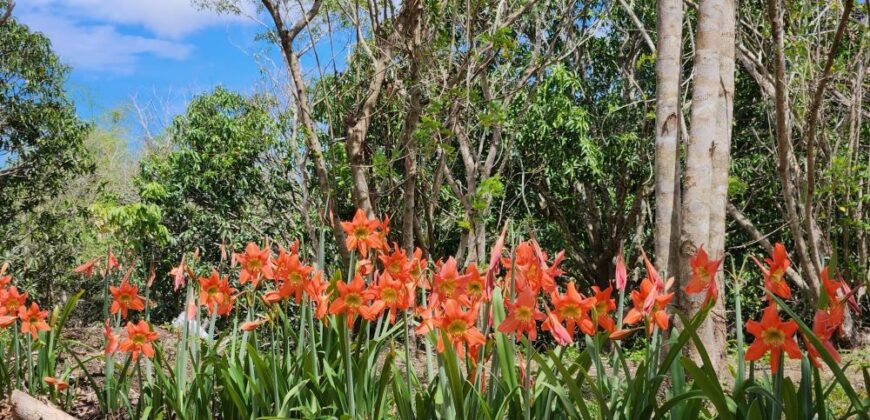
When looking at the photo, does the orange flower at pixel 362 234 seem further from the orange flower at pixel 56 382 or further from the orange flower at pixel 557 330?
the orange flower at pixel 56 382

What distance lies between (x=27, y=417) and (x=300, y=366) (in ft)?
3.48

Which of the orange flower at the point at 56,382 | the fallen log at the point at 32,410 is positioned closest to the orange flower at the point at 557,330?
the fallen log at the point at 32,410

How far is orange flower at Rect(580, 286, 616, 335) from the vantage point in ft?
6.32

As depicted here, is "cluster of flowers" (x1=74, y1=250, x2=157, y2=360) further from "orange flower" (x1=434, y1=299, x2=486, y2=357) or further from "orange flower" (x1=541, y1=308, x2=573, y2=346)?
"orange flower" (x1=541, y1=308, x2=573, y2=346)

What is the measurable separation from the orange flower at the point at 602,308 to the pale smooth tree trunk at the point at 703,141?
86 cm

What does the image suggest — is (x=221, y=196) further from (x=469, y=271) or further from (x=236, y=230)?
(x=469, y=271)

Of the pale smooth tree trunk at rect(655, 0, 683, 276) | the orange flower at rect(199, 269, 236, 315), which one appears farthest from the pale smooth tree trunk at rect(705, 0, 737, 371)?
the orange flower at rect(199, 269, 236, 315)

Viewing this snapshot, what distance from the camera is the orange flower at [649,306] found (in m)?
1.81

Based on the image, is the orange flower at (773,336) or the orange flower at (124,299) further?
the orange flower at (124,299)

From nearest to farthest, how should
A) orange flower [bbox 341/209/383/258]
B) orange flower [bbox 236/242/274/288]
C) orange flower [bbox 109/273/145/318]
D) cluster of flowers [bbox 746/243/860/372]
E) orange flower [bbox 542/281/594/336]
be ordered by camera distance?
cluster of flowers [bbox 746/243/860/372], orange flower [bbox 542/281/594/336], orange flower [bbox 341/209/383/258], orange flower [bbox 236/242/274/288], orange flower [bbox 109/273/145/318]

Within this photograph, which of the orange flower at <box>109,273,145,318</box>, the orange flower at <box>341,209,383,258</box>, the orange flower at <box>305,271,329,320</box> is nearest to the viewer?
the orange flower at <box>305,271,329,320</box>

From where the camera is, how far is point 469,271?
198 cm

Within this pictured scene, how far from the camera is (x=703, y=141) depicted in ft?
9.39

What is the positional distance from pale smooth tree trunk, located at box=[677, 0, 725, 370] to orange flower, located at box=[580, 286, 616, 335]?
86 centimetres
